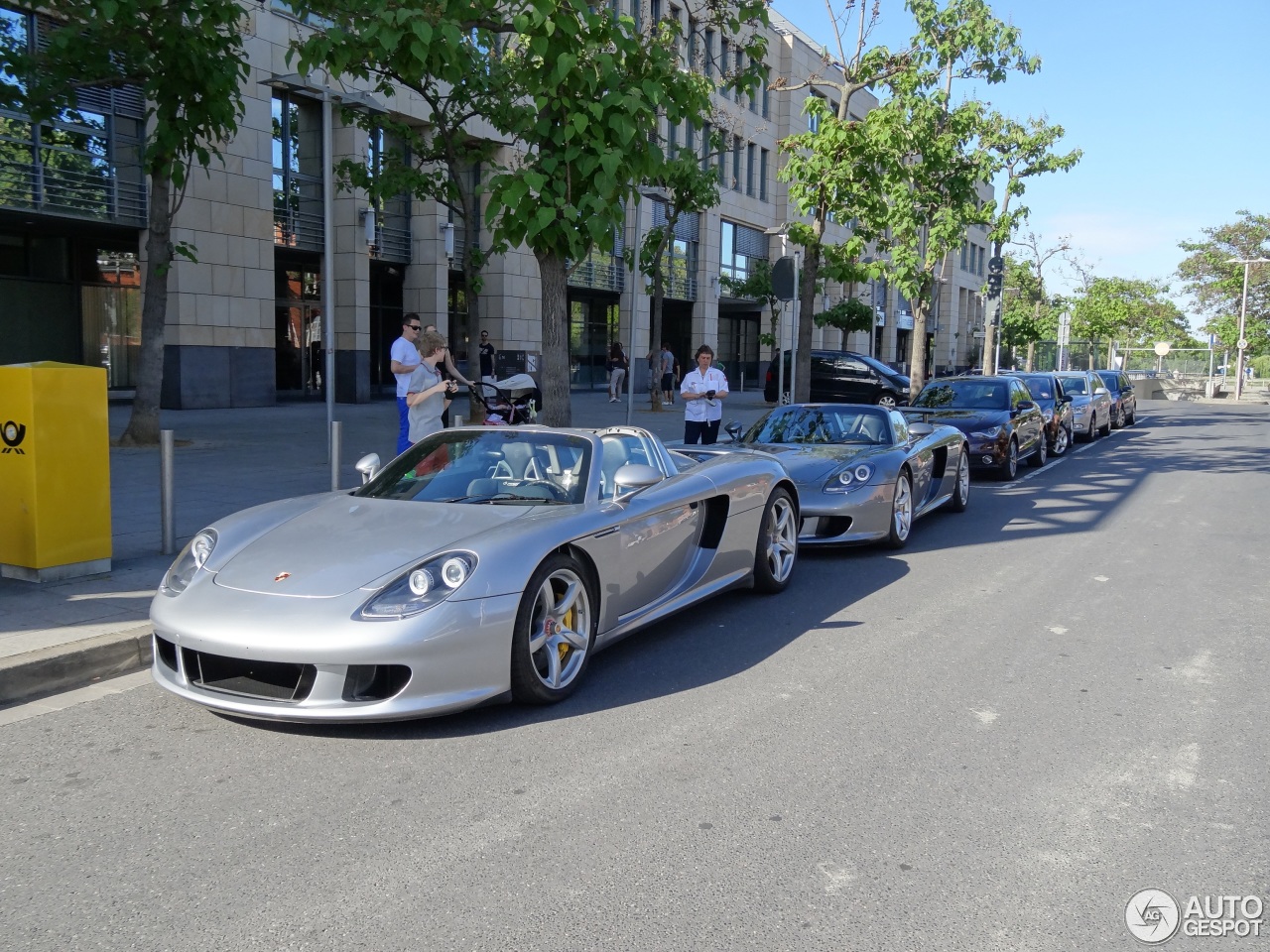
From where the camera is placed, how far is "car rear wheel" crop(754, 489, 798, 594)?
22.7 feet

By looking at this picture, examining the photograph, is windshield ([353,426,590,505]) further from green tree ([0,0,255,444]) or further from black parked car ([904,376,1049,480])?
green tree ([0,0,255,444])

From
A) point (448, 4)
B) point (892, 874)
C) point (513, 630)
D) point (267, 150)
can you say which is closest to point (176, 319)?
point (267, 150)

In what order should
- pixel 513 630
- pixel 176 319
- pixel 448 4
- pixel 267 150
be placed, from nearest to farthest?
pixel 513 630, pixel 448 4, pixel 176 319, pixel 267 150

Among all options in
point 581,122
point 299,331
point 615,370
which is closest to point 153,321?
point 581,122

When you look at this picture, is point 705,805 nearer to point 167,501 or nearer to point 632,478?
point 632,478

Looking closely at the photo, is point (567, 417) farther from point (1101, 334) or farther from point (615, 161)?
point (1101, 334)

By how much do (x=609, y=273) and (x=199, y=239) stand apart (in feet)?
55.2

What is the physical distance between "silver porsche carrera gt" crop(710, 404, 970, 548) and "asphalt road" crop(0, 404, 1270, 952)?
2.12 meters

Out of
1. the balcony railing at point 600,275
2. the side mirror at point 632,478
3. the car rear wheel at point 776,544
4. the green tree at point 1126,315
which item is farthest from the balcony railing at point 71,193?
the green tree at point 1126,315

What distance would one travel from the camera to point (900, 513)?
29.1 feet

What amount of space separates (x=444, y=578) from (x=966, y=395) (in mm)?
12192

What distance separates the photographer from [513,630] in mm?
4449

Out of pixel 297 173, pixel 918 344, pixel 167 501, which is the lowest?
pixel 167 501

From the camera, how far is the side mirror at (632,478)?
5.35m
